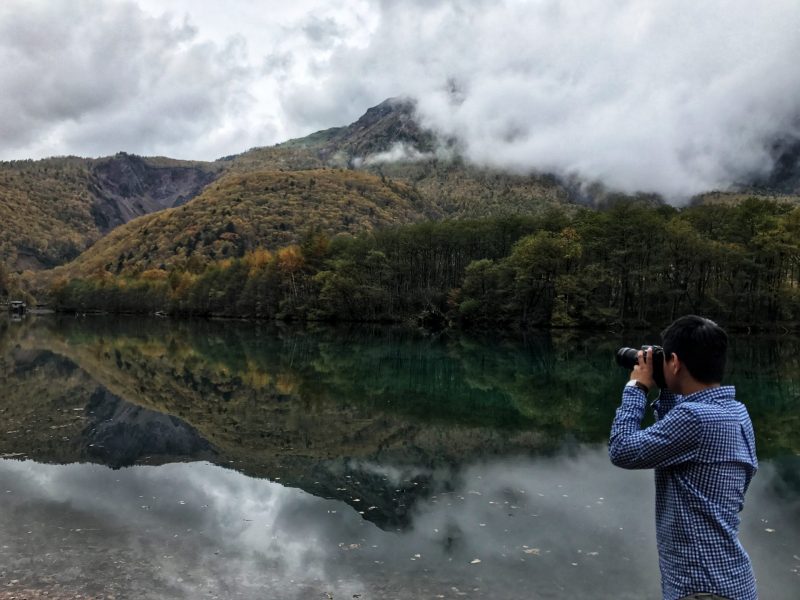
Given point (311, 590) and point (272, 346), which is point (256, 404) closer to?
point (311, 590)

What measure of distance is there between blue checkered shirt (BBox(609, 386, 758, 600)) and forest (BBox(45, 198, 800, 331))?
71.9 meters

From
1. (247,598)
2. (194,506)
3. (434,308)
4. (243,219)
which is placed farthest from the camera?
(243,219)

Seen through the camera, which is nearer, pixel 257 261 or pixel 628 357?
pixel 628 357

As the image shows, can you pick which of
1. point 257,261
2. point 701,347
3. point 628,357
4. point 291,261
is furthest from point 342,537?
point 257,261

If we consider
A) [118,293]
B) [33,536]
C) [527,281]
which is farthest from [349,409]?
[118,293]

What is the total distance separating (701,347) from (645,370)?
40 cm

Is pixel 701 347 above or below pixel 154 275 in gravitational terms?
below

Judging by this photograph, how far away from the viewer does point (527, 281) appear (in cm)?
7725

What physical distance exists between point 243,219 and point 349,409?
17361 centimetres

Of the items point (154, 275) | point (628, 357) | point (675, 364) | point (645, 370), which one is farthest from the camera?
point (154, 275)

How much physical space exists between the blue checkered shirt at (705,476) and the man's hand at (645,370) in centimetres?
25

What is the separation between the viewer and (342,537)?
36.4 ft

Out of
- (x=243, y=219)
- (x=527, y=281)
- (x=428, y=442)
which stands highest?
(x=243, y=219)

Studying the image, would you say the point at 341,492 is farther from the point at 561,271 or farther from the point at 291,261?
the point at 291,261
